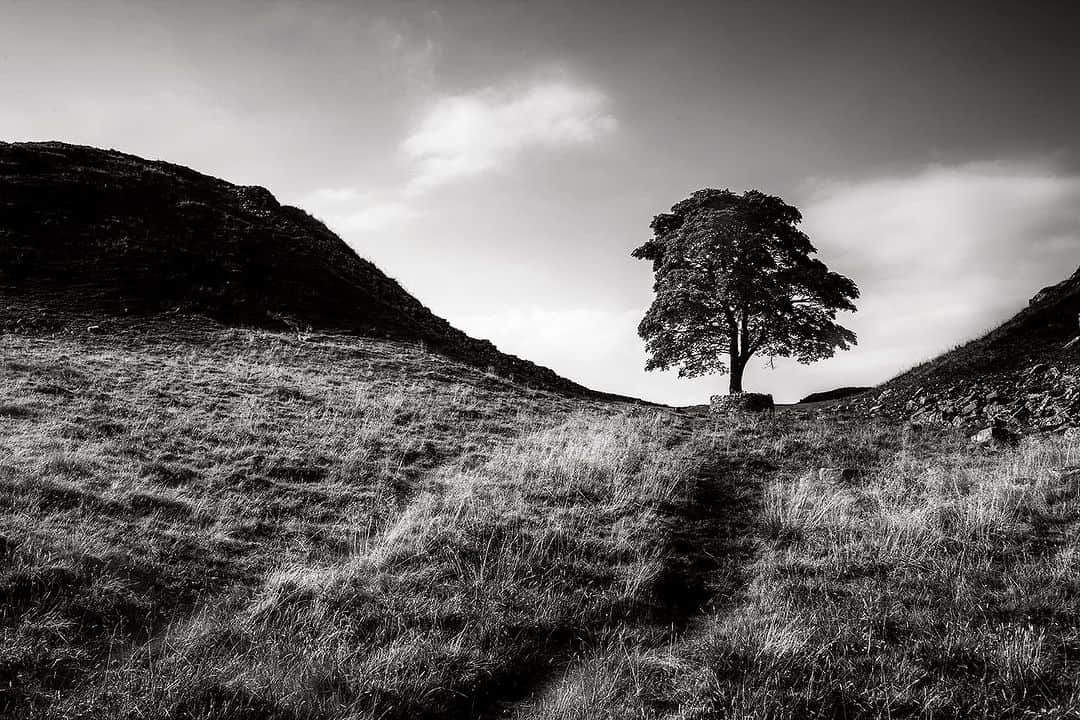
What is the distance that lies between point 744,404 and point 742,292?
627 centimetres

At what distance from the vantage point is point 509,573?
6.26 metres

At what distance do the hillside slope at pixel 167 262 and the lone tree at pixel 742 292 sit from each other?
508 cm

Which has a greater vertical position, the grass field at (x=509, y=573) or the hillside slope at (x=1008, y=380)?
the hillside slope at (x=1008, y=380)

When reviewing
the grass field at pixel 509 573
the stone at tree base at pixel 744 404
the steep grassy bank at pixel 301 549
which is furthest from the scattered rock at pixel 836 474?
the stone at tree base at pixel 744 404

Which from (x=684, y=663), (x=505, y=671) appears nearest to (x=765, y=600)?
(x=684, y=663)

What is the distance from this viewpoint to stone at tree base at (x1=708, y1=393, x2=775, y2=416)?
1850 centimetres

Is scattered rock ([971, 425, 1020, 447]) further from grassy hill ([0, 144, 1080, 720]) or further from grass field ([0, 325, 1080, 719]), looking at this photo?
grass field ([0, 325, 1080, 719])

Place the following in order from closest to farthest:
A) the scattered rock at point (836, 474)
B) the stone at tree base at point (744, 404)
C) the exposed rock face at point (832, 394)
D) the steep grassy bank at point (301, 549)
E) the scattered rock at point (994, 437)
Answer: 1. the steep grassy bank at point (301, 549)
2. the scattered rock at point (836, 474)
3. the scattered rock at point (994, 437)
4. the stone at tree base at point (744, 404)
5. the exposed rock face at point (832, 394)

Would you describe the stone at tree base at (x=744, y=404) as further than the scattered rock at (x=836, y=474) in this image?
Yes

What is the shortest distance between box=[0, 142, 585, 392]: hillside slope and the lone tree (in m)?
5.08

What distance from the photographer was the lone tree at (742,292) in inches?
953

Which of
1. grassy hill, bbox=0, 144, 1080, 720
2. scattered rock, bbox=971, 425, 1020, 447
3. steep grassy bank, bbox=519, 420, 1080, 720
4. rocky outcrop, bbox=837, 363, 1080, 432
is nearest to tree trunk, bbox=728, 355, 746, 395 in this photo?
rocky outcrop, bbox=837, 363, 1080, 432

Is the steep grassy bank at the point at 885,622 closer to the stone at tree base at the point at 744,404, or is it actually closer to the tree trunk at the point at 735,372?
the stone at tree base at the point at 744,404

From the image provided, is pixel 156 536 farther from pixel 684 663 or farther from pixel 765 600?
pixel 765 600
